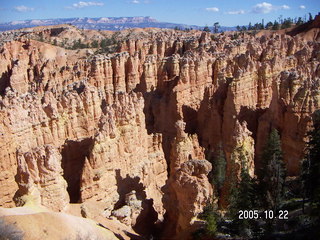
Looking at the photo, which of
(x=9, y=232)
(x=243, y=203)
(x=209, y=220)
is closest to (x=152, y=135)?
(x=243, y=203)

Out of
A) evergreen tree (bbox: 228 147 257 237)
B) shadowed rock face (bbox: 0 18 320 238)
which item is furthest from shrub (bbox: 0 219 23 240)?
evergreen tree (bbox: 228 147 257 237)

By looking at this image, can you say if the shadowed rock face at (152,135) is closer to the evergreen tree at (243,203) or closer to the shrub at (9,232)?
the evergreen tree at (243,203)

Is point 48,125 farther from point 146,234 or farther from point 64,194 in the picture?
point 146,234

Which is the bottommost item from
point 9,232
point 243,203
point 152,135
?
point 243,203

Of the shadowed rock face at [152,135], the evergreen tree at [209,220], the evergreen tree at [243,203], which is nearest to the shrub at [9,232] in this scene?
the shadowed rock face at [152,135]

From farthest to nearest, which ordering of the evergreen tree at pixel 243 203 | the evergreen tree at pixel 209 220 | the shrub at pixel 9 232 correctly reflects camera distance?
the evergreen tree at pixel 243 203, the evergreen tree at pixel 209 220, the shrub at pixel 9 232

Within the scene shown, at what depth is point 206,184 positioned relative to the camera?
57.2ft

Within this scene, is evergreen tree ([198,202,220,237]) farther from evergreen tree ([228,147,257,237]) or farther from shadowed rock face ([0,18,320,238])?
evergreen tree ([228,147,257,237])

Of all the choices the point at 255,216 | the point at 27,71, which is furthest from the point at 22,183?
the point at 27,71

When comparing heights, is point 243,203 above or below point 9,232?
below

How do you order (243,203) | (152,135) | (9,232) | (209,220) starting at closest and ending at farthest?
1. (9,232)
2. (209,220)
3. (243,203)
4. (152,135)

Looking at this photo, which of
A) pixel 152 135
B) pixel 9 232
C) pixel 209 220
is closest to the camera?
pixel 9 232

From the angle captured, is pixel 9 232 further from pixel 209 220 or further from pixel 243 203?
pixel 243 203

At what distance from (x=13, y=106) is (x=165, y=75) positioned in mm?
24113
